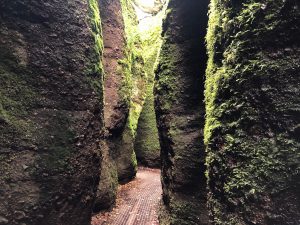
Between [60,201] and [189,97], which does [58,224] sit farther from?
[189,97]

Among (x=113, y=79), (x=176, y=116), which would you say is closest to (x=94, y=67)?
(x=176, y=116)

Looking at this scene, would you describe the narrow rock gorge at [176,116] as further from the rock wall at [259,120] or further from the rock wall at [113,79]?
the rock wall at [113,79]

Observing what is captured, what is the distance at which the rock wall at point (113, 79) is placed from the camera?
11.0 m

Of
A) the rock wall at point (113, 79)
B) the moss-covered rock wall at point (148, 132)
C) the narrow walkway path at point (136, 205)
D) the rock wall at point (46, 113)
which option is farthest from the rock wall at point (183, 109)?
the moss-covered rock wall at point (148, 132)

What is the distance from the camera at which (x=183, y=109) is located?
7004mm

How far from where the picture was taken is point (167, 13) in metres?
7.80

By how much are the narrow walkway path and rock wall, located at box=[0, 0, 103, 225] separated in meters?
3.04

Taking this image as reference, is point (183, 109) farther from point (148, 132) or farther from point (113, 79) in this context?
point (148, 132)

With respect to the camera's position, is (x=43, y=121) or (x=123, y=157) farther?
(x=123, y=157)

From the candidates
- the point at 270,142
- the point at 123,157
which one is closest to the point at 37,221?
the point at 270,142

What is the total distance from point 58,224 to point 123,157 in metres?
7.57

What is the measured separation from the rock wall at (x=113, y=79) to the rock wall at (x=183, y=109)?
357 centimetres

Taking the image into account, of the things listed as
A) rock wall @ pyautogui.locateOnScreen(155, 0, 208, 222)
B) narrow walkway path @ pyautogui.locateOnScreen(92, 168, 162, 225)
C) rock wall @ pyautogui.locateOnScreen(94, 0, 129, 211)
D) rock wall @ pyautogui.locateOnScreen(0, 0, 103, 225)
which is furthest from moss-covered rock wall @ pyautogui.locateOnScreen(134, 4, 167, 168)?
rock wall @ pyautogui.locateOnScreen(0, 0, 103, 225)

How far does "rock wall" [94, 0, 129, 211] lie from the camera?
36.2ft
